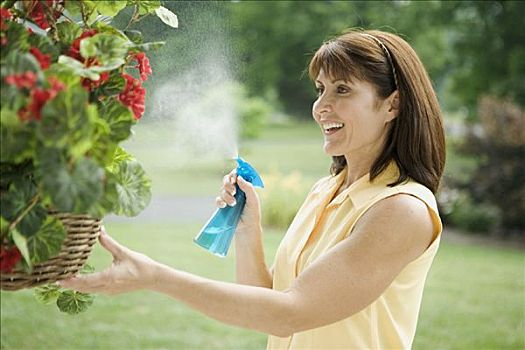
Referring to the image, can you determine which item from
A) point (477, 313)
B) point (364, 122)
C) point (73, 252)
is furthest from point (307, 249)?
point (477, 313)

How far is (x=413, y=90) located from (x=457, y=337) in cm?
318

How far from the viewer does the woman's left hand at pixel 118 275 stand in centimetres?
116

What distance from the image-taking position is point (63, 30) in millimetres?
1096

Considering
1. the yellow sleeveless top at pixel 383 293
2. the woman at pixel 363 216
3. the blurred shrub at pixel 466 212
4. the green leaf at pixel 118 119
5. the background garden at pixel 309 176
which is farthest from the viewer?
the blurred shrub at pixel 466 212

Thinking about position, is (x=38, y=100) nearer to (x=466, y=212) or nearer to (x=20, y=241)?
(x=20, y=241)

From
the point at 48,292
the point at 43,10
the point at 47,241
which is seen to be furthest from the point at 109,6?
the point at 48,292

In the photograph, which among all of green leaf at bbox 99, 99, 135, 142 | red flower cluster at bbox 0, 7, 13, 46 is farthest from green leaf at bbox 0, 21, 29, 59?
green leaf at bbox 99, 99, 135, 142

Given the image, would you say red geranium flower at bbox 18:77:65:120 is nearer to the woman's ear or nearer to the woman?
the woman

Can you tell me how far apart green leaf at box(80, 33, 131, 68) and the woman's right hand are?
0.67 metres

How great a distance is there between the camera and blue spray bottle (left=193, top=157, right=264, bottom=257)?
167 cm

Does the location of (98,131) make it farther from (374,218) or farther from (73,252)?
(374,218)

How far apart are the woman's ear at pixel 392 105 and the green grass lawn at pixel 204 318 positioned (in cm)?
295

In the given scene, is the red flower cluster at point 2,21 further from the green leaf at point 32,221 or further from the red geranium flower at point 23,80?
the green leaf at point 32,221

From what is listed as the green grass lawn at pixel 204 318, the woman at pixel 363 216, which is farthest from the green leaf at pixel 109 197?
the green grass lawn at pixel 204 318
